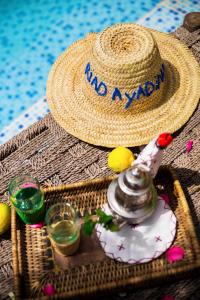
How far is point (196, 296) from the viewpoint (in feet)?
4.58

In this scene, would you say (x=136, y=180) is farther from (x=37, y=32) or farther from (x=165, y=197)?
(x=37, y=32)

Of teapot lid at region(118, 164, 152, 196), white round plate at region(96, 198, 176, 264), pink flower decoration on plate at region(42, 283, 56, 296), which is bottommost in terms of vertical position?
pink flower decoration on plate at region(42, 283, 56, 296)

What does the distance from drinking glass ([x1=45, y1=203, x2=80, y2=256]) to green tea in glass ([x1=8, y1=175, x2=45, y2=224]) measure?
0.09 metres

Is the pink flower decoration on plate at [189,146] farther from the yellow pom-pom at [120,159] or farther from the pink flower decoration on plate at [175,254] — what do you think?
the pink flower decoration on plate at [175,254]

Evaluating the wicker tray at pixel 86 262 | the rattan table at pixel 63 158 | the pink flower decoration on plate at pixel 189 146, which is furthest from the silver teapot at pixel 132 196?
the pink flower decoration on plate at pixel 189 146

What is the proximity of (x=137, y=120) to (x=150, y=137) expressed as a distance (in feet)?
0.34

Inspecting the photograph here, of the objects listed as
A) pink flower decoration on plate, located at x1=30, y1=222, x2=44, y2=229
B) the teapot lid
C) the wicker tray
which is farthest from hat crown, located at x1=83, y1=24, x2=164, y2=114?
pink flower decoration on plate, located at x1=30, y1=222, x2=44, y2=229

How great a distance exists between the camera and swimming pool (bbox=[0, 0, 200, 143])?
2.33 m

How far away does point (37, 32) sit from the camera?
2.68 meters

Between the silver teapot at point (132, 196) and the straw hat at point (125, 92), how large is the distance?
0.38 m

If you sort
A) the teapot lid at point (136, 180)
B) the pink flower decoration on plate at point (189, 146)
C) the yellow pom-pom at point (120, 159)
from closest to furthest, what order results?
the teapot lid at point (136, 180) → the yellow pom-pom at point (120, 159) → the pink flower decoration on plate at point (189, 146)

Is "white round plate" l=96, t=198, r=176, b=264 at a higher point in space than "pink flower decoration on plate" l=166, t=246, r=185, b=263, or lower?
higher

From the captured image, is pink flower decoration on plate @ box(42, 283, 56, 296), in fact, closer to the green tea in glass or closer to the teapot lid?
the green tea in glass

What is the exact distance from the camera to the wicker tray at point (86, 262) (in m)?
1.34
